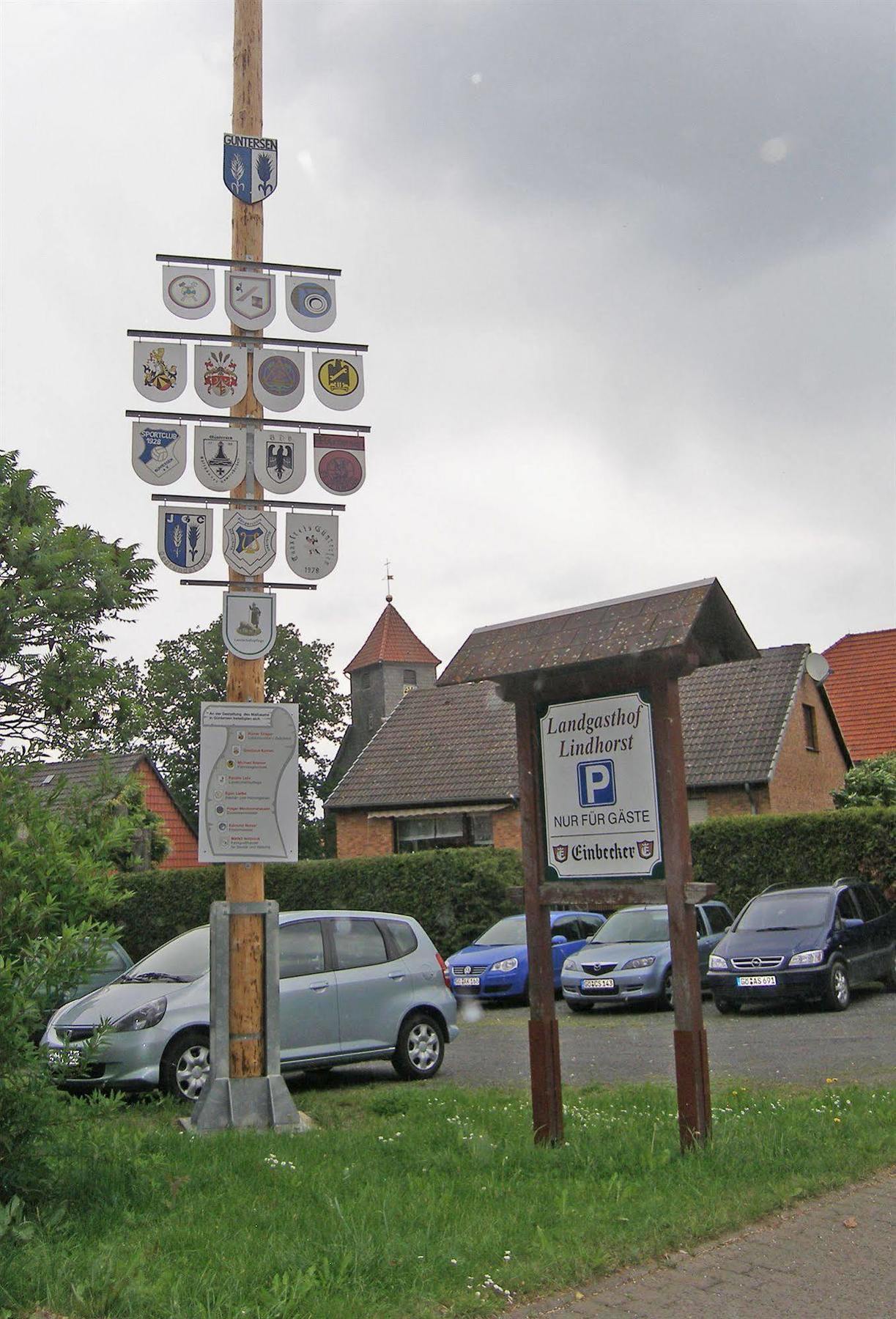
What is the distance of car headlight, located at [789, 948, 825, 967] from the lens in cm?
1612

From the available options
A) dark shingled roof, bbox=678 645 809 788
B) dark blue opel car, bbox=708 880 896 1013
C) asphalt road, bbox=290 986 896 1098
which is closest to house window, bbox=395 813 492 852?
dark shingled roof, bbox=678 645 809 788

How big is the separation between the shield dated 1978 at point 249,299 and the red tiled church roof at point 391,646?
57.6m

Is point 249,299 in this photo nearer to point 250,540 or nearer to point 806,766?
point 250,540

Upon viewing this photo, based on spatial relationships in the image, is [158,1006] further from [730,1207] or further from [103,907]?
[730,1207]

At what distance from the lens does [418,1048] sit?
12.3 metres

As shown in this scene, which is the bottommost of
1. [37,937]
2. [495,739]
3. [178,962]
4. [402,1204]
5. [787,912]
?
[402,1204]

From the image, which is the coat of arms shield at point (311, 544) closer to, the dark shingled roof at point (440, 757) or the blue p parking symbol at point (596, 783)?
the blue p parking symbol at point (596, 783)

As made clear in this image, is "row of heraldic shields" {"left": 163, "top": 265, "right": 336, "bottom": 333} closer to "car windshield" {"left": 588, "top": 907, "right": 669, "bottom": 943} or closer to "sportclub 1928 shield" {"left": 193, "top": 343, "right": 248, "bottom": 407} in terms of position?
"sportclub 1928 shield" {"left": 193, "top": 343, "right": 248, "bottom": 407}

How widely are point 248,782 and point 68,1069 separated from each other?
11.4 ft

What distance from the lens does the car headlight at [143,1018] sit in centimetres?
1052

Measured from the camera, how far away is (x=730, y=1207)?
5.86 m

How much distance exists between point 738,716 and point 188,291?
76.3 ft

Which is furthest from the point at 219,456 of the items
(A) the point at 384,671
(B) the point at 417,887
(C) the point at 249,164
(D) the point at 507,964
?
(A) the point at 384,671

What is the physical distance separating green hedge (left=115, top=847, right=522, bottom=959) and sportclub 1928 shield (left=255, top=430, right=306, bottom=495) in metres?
14.5
